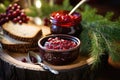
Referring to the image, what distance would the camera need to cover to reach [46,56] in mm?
724

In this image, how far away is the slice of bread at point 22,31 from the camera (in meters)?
0.81

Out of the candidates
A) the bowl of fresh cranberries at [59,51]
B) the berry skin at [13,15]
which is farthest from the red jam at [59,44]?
the berry skin at [13,15]

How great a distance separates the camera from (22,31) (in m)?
0.85

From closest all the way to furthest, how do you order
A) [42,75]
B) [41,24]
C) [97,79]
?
[42,75], [97,79], [41,24]

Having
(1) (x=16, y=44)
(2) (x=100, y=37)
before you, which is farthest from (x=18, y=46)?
(2) (x=100, y=37)

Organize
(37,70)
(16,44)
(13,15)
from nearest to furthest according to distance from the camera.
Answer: (37,70), (16,44), (13,15)

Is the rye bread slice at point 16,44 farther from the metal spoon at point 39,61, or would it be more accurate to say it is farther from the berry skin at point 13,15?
the berry skin at point 13,15

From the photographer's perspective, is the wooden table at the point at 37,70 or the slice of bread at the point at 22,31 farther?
the slice of bread at the point at 22,31

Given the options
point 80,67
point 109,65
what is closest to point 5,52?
point 80,67

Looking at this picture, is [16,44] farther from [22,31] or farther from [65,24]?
[65,24]

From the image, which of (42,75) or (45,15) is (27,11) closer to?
(45,15)

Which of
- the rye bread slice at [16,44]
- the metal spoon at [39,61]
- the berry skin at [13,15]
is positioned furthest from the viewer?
the berry skin at [13,15]

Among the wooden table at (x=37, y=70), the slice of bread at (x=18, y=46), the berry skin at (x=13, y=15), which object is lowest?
the wooden table at (x=37, y=70)

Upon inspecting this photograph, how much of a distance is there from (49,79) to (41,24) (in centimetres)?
33
